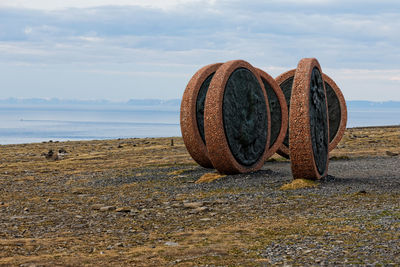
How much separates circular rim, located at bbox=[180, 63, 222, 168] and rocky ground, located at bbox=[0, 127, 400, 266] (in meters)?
0.84

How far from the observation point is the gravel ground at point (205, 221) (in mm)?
8086

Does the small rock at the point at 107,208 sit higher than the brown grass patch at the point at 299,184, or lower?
lower

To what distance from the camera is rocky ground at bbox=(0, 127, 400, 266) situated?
812 centimetres

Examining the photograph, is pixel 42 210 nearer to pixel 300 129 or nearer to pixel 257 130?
pixel 300 129

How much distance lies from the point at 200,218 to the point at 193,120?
775cm

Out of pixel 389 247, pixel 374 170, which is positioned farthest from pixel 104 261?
pixel 374 170

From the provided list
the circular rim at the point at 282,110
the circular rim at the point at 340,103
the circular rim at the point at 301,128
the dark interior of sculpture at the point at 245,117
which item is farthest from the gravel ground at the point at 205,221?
the circular rim at the point at 340,103

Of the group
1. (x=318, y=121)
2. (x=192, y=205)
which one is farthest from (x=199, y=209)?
(x=318, y=121)

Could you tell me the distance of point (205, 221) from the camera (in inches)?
433

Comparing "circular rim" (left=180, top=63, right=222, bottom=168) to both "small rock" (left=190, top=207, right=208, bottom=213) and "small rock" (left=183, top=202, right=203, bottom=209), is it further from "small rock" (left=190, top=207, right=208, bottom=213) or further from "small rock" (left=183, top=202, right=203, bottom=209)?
"small rock" (left=190, top=207, right=208, bottom=213)

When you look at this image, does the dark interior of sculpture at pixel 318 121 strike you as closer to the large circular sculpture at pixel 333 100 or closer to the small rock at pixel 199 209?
the small rock at pixel 199 209

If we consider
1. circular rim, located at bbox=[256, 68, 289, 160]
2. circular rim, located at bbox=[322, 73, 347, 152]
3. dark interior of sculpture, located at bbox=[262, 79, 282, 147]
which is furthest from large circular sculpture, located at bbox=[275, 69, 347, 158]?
circular rim, located at bbox=[256, 68, 289, 160]

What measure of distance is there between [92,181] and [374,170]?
987 centimetres

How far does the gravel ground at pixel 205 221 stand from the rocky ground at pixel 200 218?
0.02m
